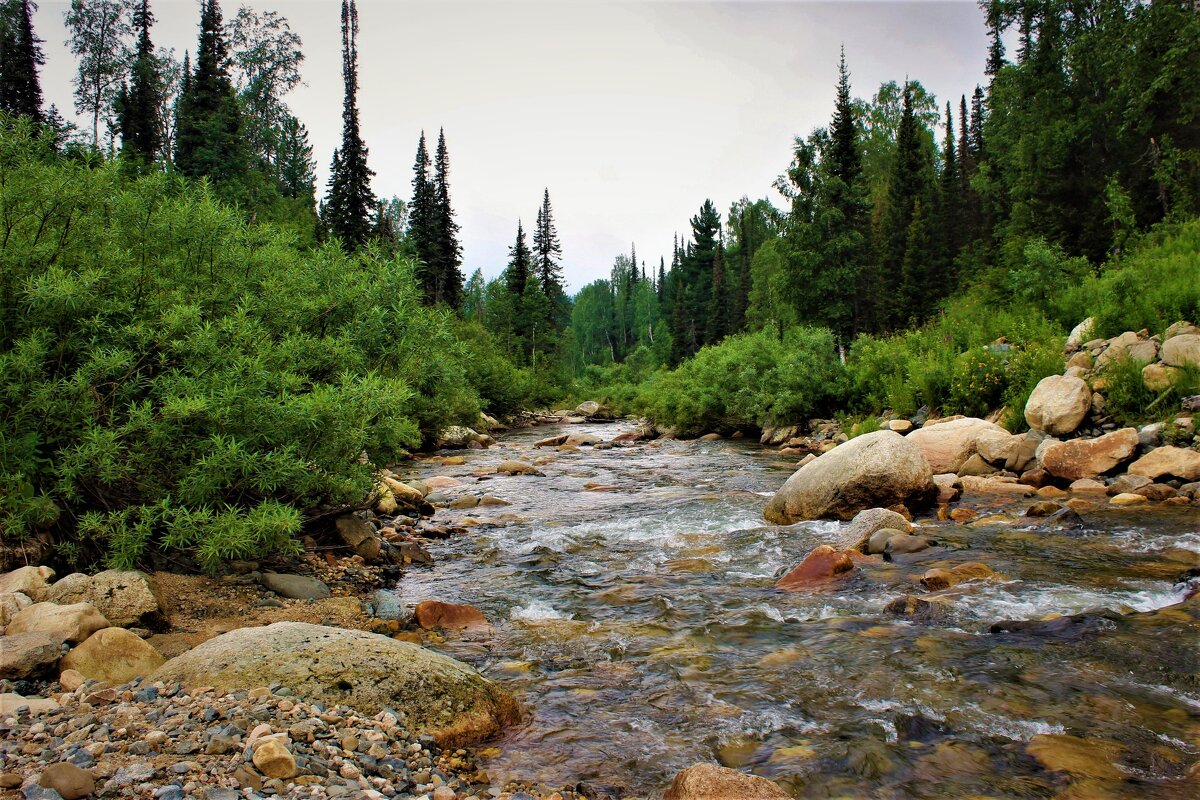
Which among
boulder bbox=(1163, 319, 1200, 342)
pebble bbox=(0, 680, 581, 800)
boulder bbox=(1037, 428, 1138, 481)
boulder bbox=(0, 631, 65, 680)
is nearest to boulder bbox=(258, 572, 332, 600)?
boulder bbox=(0, 631, 65, 680)

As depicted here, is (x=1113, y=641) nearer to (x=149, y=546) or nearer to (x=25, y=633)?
(x=25, y=633)

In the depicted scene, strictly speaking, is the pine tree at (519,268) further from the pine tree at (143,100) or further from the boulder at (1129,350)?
the boulder at (1129,350)

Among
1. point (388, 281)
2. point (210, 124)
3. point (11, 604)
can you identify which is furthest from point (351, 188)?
point (11, 604)

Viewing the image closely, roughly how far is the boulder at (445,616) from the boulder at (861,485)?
540cm

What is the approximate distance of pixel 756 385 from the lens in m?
22.6

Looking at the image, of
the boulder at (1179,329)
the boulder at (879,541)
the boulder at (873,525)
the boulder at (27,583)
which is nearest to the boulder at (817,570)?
the boulder at (879,541)

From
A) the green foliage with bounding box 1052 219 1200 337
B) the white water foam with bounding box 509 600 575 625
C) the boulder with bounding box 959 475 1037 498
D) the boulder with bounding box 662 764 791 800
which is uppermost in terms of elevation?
the green foliage with bounding box 1052 219 1200 337

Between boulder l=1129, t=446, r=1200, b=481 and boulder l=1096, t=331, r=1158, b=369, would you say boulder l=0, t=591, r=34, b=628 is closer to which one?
boulder l=1129, t=446, r=1200, b=481

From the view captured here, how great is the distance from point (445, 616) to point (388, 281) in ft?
13.2

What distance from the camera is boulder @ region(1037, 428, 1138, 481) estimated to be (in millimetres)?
9648

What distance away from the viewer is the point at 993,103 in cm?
3300

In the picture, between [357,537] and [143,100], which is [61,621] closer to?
[357,537]

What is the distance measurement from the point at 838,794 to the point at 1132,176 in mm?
31764

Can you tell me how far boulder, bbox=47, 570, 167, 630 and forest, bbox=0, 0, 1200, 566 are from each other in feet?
1.40
